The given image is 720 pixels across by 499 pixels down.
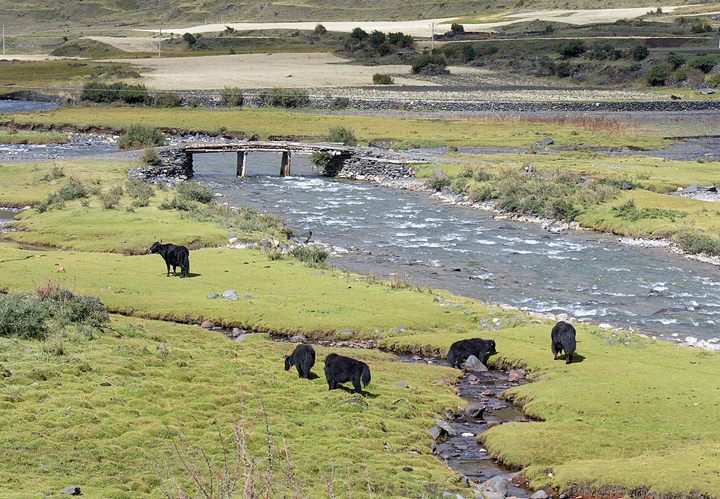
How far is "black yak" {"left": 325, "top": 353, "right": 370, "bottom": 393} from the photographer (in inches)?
607

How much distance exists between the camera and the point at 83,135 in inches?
2712

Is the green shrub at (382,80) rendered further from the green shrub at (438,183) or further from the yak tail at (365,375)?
the yak tail at (365,375)

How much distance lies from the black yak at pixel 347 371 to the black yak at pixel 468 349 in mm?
4082

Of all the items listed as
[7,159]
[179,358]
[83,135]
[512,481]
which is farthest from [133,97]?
[512,481]

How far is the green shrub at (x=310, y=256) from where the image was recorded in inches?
1120

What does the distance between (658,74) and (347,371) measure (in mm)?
103804

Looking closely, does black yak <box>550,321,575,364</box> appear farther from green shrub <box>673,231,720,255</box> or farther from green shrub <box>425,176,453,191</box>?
green shrub <box>425,176,453,191</box>

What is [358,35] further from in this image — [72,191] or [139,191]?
[72,191]

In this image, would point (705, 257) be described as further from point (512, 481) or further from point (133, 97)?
point (133, 97)

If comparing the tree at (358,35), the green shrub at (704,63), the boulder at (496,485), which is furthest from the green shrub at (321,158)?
→ the tree at (358,35)

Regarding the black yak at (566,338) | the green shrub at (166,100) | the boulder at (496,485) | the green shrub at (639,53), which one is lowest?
the boulder at (496,485)

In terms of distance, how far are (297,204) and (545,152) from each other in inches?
897

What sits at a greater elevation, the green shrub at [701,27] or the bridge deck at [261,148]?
the green shrub at [701,27]

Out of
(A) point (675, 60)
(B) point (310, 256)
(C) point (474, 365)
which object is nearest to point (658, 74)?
(A) point (675, 60)
